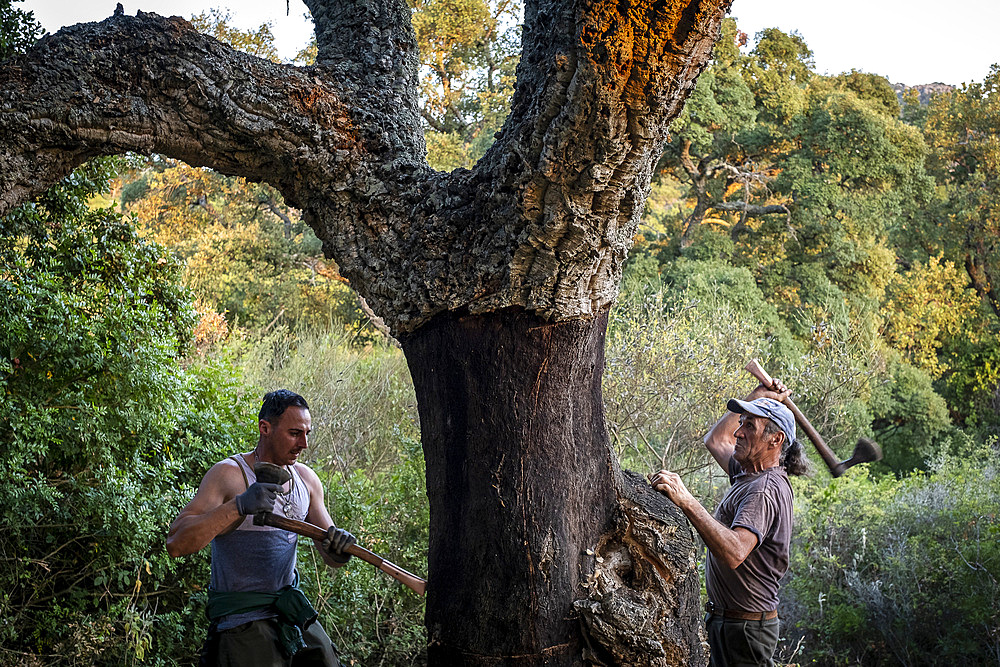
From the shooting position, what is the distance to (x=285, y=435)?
3037 millimetres

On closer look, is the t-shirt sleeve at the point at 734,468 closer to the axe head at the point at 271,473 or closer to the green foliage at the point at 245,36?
the axe head at the point at 271,473

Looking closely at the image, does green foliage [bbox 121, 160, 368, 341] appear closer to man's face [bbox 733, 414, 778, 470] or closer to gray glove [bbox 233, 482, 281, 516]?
man's face [bbox 733, 414, 778, 470]

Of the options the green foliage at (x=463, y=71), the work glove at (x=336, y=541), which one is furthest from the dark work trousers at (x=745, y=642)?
the green foliage at (x=463, y=71)

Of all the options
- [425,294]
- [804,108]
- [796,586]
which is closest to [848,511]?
[796,586]

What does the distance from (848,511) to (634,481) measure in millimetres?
5618

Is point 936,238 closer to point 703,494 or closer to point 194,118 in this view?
point 703,494

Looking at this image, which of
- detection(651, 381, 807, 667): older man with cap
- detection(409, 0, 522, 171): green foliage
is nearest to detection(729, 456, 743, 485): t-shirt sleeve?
detection(651, 381, 807, 667): older man with cap

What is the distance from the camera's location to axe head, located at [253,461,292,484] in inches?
111

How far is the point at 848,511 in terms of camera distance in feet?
25.5

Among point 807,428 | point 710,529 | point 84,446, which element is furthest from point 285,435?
point 807,428

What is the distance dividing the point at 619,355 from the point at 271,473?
5838 mm

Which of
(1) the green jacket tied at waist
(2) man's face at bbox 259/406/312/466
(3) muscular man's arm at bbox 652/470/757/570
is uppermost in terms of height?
(2) man's face at bbox 259/406/312/466

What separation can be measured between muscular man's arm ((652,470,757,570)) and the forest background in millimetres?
2730

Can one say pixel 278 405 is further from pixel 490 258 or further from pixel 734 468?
pixel 734 468
